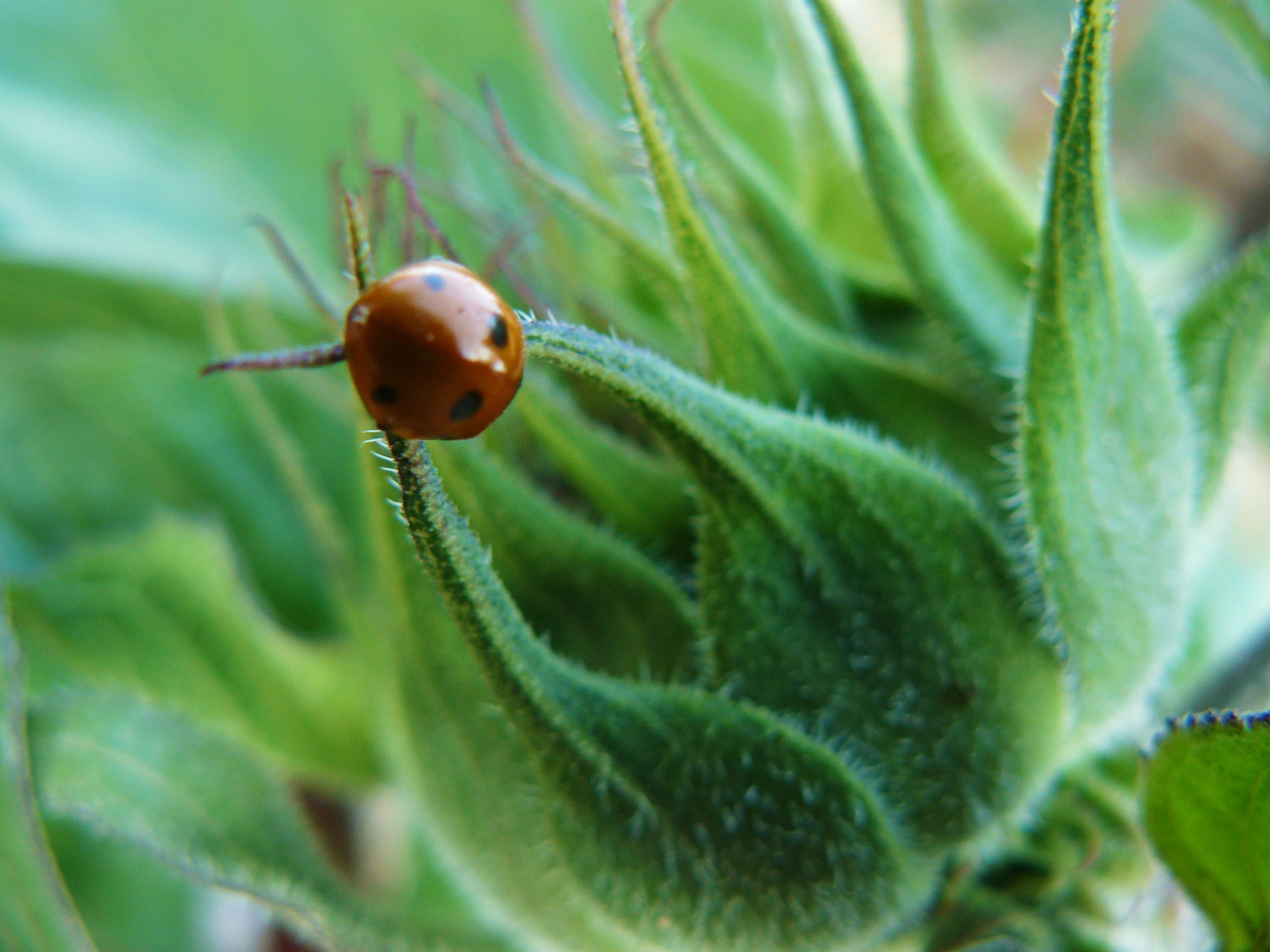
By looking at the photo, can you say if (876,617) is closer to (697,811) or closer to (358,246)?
(697,811)

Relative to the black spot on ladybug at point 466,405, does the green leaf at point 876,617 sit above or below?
above

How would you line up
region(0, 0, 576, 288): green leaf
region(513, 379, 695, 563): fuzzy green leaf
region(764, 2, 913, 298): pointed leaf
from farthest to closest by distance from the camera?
region(0, 0, 576, 288): green leaf → region(764, 2, 913, 298): pointed leaf → region(513, 379, 695, 563): fuzzy green leaf

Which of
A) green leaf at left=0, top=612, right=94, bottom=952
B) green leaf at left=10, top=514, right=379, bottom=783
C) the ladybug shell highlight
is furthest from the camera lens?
green leaf at left=10, top=514, right=379, bottom=783

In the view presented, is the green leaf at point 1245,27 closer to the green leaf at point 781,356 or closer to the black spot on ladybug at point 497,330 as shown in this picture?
the green leaf at point 781,356

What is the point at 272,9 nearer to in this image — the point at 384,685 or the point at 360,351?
the point at 384,685

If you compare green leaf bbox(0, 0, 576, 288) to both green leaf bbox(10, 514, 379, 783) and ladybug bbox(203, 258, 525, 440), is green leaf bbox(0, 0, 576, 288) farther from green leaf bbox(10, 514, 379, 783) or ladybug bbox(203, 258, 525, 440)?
ladybug bbox(203, 258, 525, 440)

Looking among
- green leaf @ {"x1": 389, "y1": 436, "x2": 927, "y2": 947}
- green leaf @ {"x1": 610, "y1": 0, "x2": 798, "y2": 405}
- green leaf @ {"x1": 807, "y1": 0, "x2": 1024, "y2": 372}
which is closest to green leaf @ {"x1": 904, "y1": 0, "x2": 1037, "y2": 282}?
green leaf @ {"x1": 807, "y1": 0, "x2": 1024, "y2": 372}

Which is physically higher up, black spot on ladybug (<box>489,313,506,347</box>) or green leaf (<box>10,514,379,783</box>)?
green leaf (<box>10,514,379,783</box>)

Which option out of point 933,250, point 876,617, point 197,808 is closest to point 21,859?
point 197,808

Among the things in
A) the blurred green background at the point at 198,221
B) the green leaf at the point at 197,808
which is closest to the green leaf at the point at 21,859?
the green leaf at the point at 197,808
